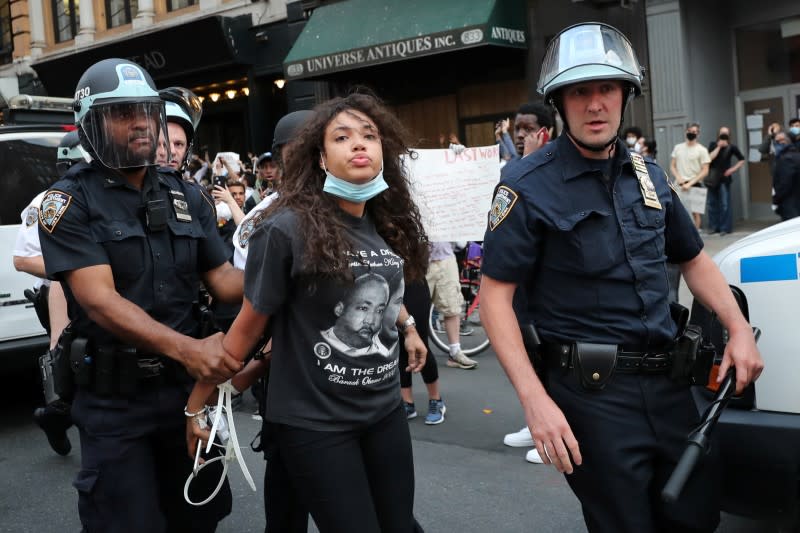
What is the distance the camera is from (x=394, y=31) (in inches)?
629

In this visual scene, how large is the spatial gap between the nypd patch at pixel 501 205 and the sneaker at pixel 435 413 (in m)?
3.55

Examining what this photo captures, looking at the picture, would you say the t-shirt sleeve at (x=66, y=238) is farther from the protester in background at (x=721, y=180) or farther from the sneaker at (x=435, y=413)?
the protester in background at (x=721, y=180)

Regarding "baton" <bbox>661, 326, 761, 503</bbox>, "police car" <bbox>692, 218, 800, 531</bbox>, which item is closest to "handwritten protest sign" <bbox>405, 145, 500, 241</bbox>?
"police car" <bbox>692, 218, 800, 531</bbox>

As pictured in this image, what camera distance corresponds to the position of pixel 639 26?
46.3 ft

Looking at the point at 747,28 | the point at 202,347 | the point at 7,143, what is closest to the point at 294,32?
the point at 747,28

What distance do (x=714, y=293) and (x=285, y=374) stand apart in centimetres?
138

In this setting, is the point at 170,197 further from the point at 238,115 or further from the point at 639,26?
the point at 238,115

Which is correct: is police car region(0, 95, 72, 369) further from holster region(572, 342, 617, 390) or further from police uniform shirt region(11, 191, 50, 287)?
holster region(572, 342, 617, 390)

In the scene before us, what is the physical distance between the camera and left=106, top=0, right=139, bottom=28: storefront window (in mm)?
22453

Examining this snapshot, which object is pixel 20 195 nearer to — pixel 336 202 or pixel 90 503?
pixel 90 503

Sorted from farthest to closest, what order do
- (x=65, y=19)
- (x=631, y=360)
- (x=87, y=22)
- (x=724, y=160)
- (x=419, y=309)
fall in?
(x=65, y=19) → (x=87, y=22) → (x=724, y=160) → (x=419, y=309) → (x=631, y=360)

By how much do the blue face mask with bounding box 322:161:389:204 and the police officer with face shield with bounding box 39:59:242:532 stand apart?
0.60 metres

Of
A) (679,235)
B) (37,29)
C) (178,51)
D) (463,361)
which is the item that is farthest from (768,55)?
(37,29)

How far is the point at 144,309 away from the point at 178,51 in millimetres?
18785
